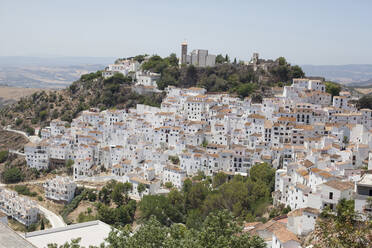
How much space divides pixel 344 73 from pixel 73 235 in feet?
403

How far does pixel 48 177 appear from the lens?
36.1m

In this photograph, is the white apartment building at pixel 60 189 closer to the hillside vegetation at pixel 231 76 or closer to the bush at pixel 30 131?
the bush at pixel 30 131

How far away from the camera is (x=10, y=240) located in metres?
9.07

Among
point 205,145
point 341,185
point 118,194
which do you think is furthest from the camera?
point 205,145

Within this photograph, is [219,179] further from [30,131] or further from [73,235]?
[30,131]

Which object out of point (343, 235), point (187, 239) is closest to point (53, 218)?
point (187, 239)

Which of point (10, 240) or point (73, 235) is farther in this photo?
point (73, 235)

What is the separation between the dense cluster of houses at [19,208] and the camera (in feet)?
95.7

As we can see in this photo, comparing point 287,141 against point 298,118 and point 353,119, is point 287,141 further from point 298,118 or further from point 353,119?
point 353,119

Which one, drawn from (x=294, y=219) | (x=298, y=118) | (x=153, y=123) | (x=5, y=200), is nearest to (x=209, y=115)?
(x=153, y=123)

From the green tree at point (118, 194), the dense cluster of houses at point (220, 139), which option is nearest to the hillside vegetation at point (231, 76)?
the dense cluster of houses at point (220, 139)

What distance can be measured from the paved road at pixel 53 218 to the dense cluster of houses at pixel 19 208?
32.9 inches

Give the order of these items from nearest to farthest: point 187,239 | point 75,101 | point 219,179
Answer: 1. point 187,239
2. point 219,179
3. point 75,101

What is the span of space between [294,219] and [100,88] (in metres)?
37.6
